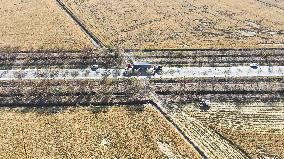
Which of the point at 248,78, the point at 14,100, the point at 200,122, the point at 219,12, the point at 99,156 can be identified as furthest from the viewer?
the point at 219,12

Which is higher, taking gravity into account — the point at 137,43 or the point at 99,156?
the point at 137,43

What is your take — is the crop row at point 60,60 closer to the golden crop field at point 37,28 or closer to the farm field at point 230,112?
the golden crop field at point 37,28

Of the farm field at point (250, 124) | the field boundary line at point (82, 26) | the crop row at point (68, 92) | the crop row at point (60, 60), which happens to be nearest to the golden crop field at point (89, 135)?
the crop row at point (68, 92)

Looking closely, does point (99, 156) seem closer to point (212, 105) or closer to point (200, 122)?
point (200, 122)

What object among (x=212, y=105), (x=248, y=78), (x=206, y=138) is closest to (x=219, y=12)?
(x=248, y=78)

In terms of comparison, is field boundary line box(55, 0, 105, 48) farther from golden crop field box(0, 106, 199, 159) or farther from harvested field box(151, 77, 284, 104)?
golden crop field box(0, 106, 199, 159)

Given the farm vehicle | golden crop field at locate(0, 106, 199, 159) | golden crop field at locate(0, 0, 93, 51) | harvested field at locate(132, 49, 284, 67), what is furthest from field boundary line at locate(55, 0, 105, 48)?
golden crop field at locate(0, 106, 199, 159)
